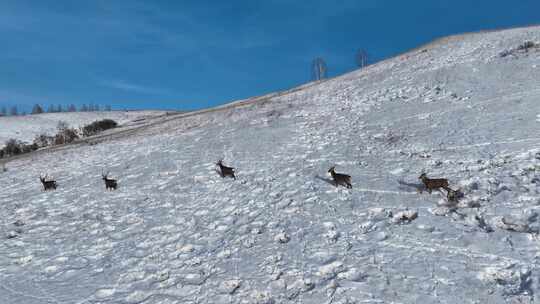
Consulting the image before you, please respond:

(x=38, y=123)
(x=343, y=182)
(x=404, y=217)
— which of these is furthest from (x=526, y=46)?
(x=38, y=123)

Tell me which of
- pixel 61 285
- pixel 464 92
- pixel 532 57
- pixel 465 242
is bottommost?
pixel 61 285

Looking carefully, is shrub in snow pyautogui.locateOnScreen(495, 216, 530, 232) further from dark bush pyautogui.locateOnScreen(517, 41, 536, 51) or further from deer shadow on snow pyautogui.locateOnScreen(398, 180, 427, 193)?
dark bush pyautogui.locateOnScreen(517, 41, 536, 51)

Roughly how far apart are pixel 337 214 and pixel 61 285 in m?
6.06

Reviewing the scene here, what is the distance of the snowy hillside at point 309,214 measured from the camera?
25.3 ft

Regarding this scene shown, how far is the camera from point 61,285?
9117mm

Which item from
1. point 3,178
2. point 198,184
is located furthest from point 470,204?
point 3,178

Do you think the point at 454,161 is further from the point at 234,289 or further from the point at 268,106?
the point at 268,106

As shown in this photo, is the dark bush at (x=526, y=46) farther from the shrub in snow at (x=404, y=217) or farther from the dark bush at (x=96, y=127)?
the dark bush at (x=96, y=127)

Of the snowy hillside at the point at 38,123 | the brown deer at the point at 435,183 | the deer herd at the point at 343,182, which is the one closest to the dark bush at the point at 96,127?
the snowy hillside at the point at 38,123

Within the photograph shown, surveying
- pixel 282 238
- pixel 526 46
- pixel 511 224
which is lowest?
pixel 282 238

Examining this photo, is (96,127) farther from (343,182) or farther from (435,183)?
(435,183)

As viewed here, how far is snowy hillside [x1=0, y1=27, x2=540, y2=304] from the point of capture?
7.71m

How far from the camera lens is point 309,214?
10672mm

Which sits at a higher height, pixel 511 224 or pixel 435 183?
pixel 435 183
